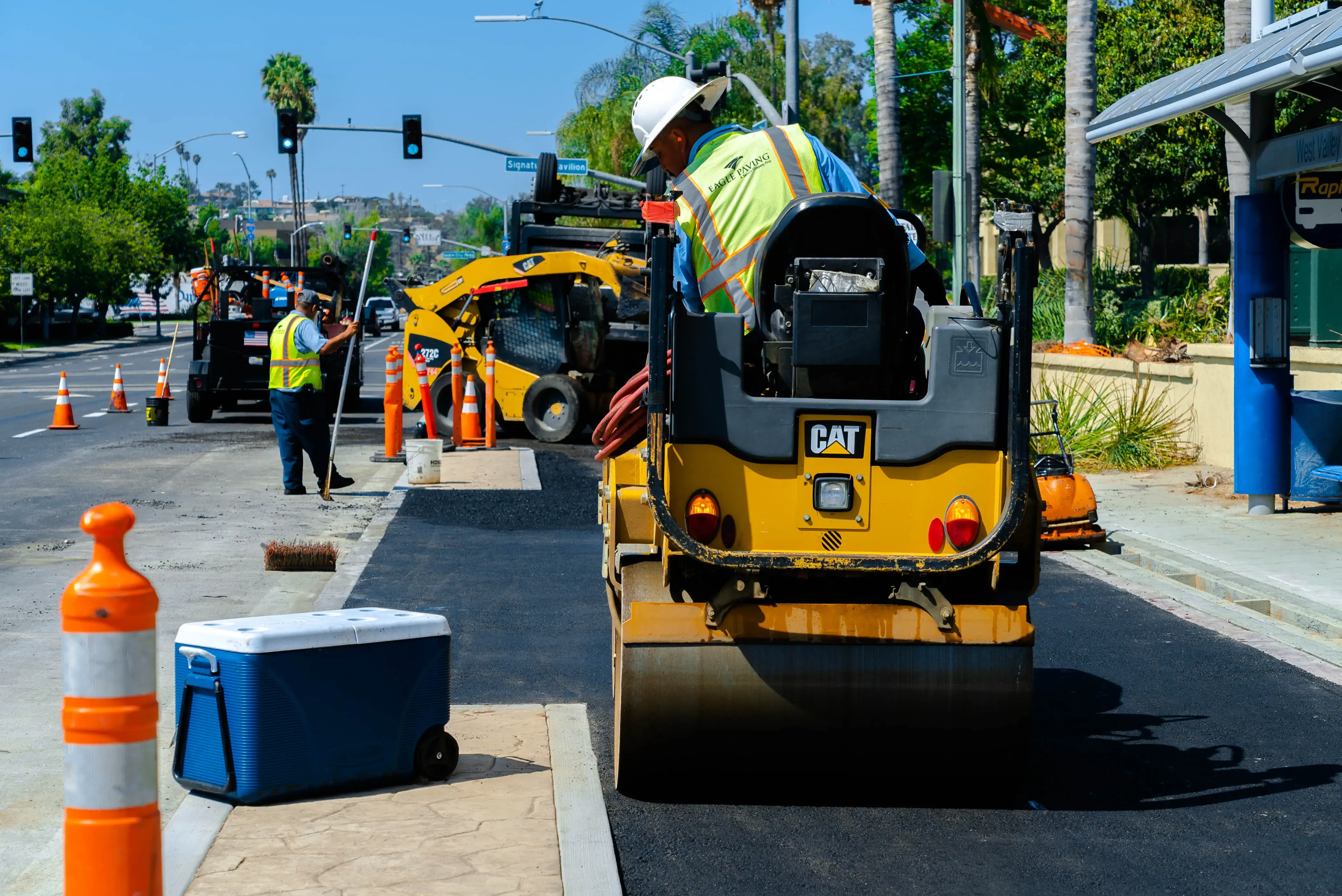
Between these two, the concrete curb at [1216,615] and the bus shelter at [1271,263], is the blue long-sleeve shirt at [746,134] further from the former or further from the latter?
the bus shelter at [1271,263]

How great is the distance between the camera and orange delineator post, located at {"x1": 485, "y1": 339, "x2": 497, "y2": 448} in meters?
19.7

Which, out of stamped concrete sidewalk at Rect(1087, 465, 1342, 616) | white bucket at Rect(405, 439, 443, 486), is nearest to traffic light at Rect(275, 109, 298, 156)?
white bucket at Rect(405, 439, 443, 486)

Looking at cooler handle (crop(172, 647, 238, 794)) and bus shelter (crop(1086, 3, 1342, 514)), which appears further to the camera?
bus shelter (crop(1086, 3, 1342, 514))

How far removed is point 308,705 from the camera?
17.3ft

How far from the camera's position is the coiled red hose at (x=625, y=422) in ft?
19.9

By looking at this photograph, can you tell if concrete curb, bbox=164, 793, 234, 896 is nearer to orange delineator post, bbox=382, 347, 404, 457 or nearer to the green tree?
orange delineator post, bbox=382, 347, 404, 457

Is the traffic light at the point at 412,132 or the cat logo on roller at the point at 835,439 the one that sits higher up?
the traffic light at the point at 412,132

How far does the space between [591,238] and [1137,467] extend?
9.46 meters

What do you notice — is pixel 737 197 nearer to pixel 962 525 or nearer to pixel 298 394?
pixel 962 525

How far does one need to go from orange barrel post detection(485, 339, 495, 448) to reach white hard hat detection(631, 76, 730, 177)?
44.6 ft

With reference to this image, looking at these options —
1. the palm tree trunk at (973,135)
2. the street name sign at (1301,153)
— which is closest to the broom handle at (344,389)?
the street name sign at (1301,153)

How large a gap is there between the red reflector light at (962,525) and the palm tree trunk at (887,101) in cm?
2157

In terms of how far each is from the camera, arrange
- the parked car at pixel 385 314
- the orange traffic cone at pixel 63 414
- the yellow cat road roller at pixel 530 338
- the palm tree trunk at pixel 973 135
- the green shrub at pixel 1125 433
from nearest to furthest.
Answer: the green shrub at pixel 1125 433 → the yellow cat road roller at pixel 530 338 → the orange traffic cone at pixel 63 414 → the palm tree trunk at pixel 973 135 → the parked car at pixel 385 314

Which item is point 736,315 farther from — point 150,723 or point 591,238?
point 591,238
